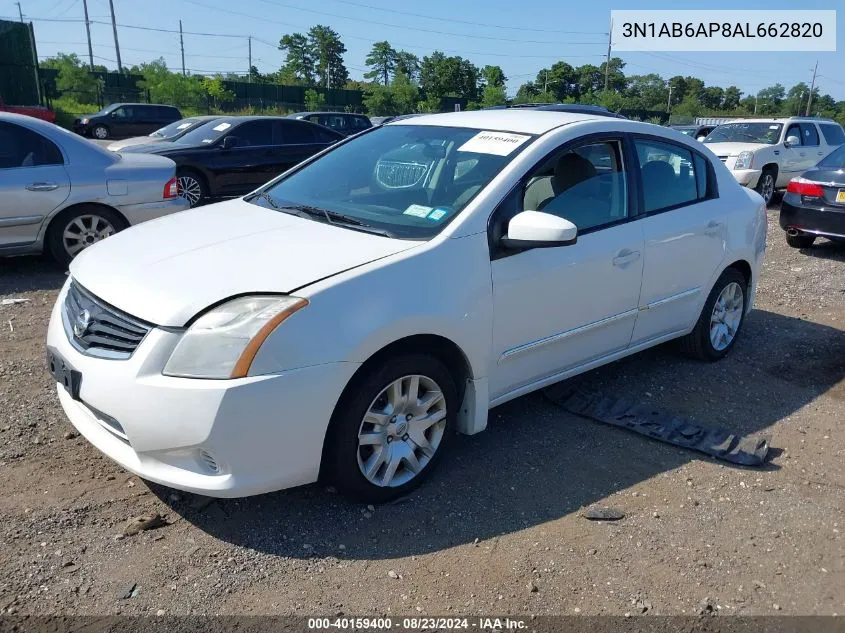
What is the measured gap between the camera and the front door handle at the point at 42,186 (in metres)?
6.47

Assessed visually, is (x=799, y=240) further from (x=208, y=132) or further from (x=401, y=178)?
(x=208, y=132)

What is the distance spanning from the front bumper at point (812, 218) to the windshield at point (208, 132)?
8.14 m

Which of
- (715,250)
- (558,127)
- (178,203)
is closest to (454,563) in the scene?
(558,127)

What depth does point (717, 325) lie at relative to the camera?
16.5ft

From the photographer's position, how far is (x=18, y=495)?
3.17m

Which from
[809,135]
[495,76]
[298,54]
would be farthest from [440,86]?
[809,135]

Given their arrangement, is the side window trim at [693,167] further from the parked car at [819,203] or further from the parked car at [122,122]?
the parked car at [122,122]

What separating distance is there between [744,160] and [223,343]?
475 inches

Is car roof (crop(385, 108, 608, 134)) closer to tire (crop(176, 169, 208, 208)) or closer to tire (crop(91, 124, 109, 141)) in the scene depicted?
tire (crop(176, 169, 208, 208))

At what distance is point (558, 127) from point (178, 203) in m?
4.81

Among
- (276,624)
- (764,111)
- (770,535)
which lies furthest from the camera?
(764,111)

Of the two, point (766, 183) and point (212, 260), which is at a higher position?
point (212, 260)

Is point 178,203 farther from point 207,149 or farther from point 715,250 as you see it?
point 715,250

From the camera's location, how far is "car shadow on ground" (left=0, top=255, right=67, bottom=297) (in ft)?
21.1
